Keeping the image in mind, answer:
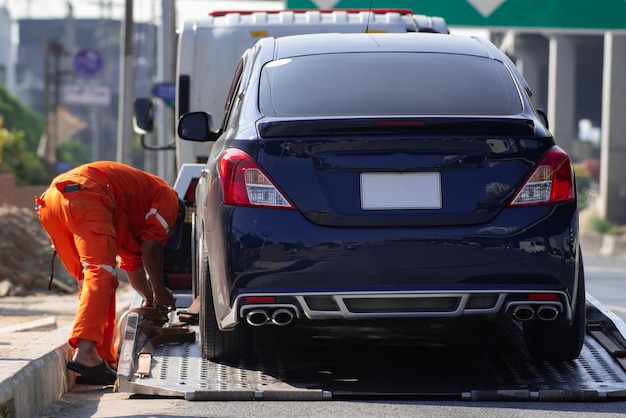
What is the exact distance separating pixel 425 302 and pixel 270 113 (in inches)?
46.2

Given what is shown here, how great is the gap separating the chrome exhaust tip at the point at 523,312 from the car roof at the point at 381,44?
1.55 meters

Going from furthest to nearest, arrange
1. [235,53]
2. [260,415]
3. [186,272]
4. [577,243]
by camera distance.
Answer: [235,53]
[186,272]
[577,243]
[260,415]

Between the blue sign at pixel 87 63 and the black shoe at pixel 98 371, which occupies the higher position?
the blue sign at pixel 87 63

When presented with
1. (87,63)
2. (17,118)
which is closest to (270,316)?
(87,63)

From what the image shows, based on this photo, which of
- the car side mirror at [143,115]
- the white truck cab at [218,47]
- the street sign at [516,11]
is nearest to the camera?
the white truck cab at [218,47]

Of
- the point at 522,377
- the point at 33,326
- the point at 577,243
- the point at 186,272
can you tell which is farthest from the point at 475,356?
the point at 33,326

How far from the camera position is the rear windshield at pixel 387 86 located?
6.46 meters

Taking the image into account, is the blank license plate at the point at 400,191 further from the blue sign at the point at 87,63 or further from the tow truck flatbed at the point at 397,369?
the blue sign at the point at 87,63

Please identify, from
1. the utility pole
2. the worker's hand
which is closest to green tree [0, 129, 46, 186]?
the utility pole

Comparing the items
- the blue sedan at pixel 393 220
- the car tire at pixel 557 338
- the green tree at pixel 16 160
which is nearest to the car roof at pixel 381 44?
the blue sedan at pixel 393 220

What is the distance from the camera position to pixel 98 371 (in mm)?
7059

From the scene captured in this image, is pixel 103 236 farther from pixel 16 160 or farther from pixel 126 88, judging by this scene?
pixel 16 160

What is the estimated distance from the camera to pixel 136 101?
11852 mm

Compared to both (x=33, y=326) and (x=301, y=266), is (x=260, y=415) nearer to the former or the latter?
(x=301, y=266)
